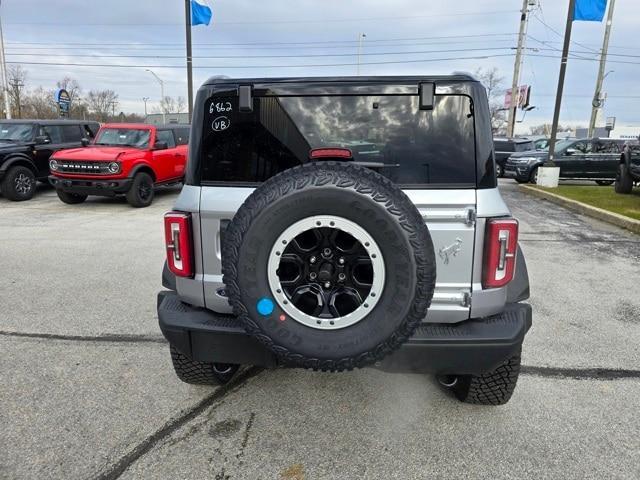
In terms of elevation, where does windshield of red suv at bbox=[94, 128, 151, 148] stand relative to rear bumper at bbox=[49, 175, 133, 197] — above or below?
above

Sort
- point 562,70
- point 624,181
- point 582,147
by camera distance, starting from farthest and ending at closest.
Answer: point 582,147, point 562,70, point 624,181

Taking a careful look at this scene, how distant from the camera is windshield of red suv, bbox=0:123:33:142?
444 inches

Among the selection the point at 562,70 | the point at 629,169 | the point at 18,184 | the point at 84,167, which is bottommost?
the point at 18,184

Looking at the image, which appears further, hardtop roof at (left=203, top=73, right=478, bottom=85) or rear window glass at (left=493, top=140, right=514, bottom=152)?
rear window glass at (left=493, top=140, right=514, bottom=152)

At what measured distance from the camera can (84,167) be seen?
9.77 meters

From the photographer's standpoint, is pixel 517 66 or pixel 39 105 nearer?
pixel 517 66

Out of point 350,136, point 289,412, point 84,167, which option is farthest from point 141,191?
point 350,136

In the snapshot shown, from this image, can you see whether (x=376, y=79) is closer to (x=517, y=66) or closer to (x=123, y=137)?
(x=123, y=137)

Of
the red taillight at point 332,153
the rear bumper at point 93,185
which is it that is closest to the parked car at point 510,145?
the rear bumper at point 93,185

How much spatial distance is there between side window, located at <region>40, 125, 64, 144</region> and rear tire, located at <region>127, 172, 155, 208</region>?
3391 millimetres

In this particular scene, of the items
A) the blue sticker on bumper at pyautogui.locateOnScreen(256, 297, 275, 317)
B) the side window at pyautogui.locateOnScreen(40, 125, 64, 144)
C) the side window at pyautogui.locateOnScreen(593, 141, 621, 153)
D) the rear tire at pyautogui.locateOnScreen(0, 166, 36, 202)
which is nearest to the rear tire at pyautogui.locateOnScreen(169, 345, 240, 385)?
the blue sticker on bumper at pyautogui.locateOnScreen(256, 297, 275, 317)

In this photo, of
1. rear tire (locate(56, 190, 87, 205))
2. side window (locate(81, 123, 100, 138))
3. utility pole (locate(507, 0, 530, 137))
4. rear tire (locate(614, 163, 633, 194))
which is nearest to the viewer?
Result: rear tire (locate(56, 190, 87, 205))

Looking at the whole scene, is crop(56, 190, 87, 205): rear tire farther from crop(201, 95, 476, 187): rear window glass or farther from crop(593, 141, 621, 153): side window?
crop(593, 141, 621, 153): side window

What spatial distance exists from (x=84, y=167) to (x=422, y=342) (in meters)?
9.66
